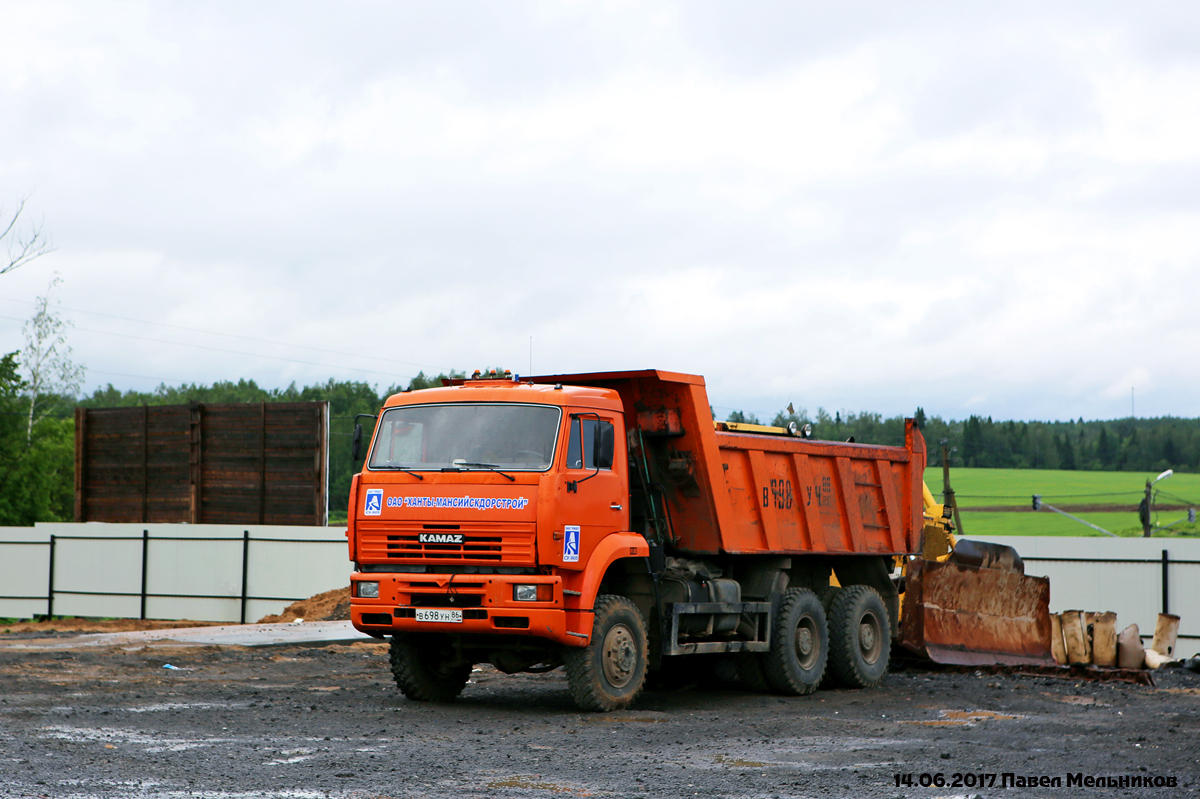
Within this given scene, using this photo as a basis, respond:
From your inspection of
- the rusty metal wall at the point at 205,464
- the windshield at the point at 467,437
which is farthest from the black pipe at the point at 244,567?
the windshield at the point at 467,437

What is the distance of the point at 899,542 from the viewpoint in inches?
620

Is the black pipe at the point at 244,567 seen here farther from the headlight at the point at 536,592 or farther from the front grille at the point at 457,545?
the headlight at the point at 536,592

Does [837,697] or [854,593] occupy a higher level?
[854,593]

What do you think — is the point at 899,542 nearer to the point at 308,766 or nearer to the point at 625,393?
the point at 625,393

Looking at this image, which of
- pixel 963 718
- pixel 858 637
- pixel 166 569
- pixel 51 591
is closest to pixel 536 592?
pixel 963 718

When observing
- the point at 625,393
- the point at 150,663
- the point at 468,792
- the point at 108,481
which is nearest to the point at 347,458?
the point at 108,481

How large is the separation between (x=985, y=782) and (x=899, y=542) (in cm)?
795

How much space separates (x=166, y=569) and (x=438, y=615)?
21072 mm

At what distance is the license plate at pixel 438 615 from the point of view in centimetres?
1106

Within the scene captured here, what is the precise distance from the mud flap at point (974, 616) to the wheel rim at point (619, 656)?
524 centimetres

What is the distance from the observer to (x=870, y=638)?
14977 millimetres

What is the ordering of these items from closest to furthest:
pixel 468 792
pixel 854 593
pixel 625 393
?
pixel 468 792, pixel 625 393, pixel 854 593

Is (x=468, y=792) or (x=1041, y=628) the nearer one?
(x=468, y=792)

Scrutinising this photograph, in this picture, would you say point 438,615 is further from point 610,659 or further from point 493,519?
point 610,659
